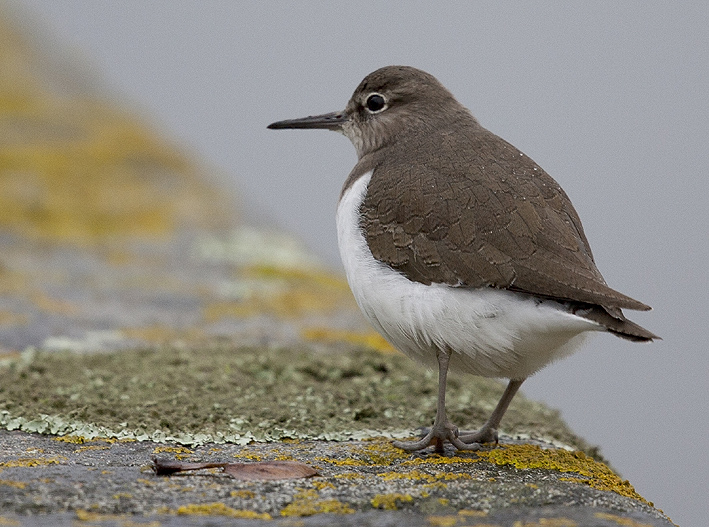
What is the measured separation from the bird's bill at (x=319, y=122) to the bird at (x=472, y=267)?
1271 mm

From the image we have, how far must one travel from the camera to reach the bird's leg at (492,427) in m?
4.76

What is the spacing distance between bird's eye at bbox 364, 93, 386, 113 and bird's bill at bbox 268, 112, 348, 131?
11.6 inches

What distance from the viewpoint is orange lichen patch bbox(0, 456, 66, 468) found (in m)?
3.51

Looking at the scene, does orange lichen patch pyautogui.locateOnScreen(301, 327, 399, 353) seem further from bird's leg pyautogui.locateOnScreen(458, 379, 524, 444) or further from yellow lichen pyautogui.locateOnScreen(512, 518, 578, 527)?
yellow lichen pyautogui.locateOnScreen(512, 518, 578, 527)

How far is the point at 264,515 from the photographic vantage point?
3088 mm

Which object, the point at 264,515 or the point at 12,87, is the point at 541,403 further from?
the point at 12,87

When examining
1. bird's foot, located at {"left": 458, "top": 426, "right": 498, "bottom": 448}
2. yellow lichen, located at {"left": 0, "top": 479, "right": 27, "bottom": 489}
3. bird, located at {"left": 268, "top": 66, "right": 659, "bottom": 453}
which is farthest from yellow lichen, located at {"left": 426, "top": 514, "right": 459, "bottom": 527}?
bird's foot, located at {"left": 458, "top": 426, "right": 498, "bottom": 448}

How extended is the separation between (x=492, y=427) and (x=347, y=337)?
2045 millimetres

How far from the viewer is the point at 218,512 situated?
3.06m

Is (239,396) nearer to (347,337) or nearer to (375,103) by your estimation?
(347,337)

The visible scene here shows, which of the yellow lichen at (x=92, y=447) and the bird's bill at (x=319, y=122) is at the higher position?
the bird's bill at (x=319, y=122)

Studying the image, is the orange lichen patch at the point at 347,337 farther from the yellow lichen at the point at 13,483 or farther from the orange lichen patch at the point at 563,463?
the yellow lichen at the point at 13,483

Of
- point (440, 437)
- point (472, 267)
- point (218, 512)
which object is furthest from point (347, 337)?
point (218, 512)

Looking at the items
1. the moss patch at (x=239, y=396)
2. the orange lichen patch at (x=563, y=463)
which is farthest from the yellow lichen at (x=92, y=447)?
the orange lichen patch at (x=563, y=463)
